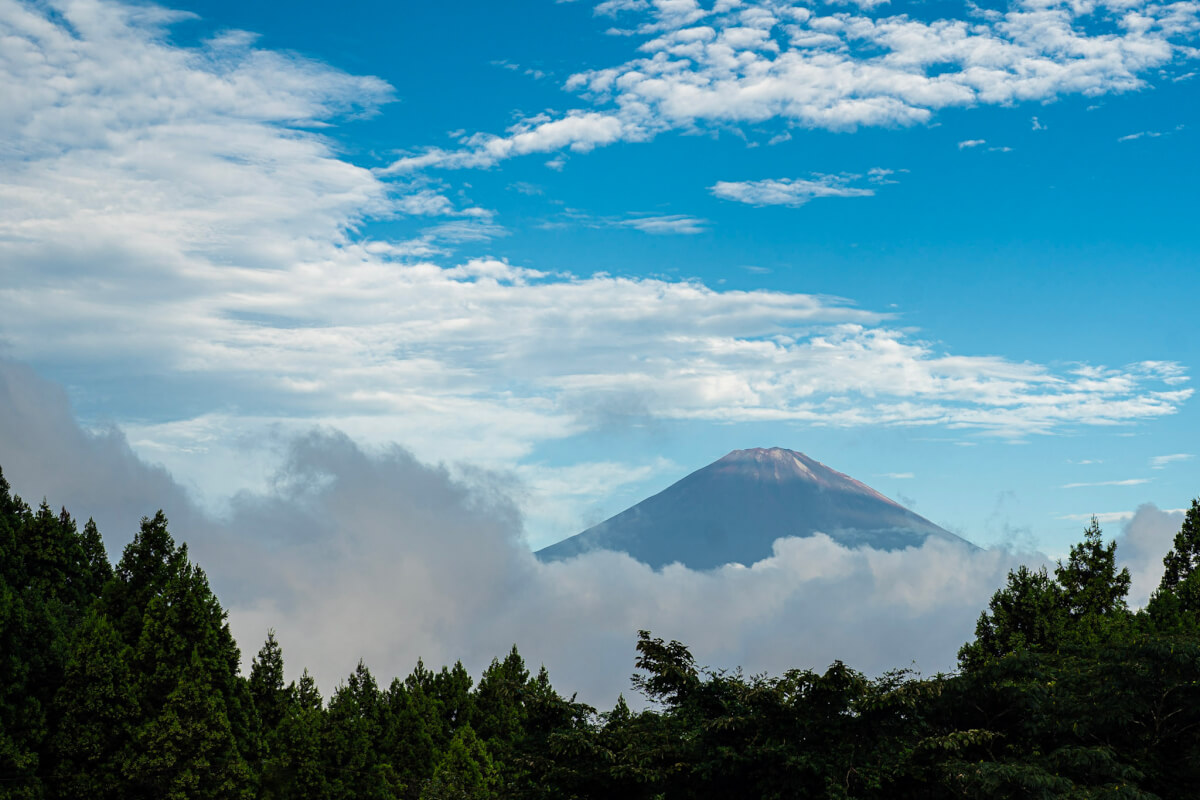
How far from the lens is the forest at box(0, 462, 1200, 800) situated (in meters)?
18.0

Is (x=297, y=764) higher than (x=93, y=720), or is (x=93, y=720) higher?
(x=93, y=720)

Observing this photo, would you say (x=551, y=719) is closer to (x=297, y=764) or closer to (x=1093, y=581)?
(x=297, y=764)

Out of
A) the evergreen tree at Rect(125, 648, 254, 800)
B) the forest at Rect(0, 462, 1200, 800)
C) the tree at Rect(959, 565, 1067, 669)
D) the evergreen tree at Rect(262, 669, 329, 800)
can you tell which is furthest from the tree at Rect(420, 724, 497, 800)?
the tree at Rect(959, 565, 1067, 669)

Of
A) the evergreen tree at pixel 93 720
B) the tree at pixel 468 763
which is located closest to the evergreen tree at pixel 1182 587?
the tree at pixel 468 763

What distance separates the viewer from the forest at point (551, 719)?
1795 cm

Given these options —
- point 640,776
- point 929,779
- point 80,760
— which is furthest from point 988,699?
point 80,760

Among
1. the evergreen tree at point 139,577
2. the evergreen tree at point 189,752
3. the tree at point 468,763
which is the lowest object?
the tree at point 468,763

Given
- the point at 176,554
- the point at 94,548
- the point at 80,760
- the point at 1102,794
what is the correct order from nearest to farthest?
the point at 1102,794 → the point at 80,760 → the point at 176,554 → the point at 94,548

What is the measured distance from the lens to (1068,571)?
45.7 m

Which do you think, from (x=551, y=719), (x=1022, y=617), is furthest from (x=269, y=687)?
(x=1022, y=617)

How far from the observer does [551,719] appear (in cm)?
1995

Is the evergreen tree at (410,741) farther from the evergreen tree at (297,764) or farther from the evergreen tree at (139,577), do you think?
the evergreen tree at (139,577)

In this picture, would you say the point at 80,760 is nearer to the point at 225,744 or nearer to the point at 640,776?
the point at 225,744

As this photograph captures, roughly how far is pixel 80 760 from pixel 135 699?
5.94 feet
